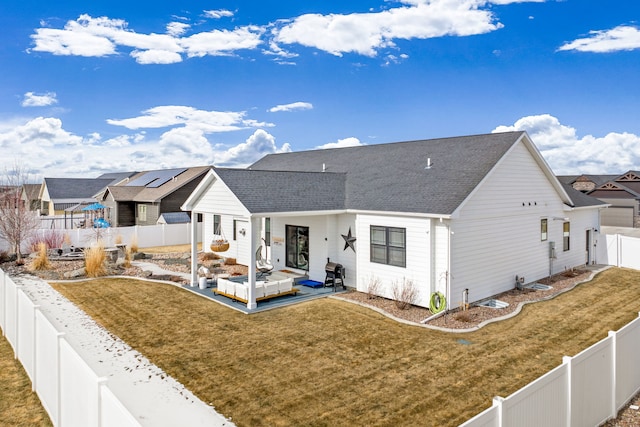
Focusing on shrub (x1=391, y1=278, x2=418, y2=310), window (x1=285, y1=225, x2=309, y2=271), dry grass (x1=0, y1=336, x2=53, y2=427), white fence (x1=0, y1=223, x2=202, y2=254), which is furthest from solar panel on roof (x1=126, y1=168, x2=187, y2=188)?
dry grass (x1=0, y1=336, x2=53, y2=427)

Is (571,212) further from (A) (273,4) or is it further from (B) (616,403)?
(A) (273,4)

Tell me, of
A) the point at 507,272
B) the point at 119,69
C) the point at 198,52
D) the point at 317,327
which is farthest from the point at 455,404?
the point at 119,69

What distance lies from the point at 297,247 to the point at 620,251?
1627 cm

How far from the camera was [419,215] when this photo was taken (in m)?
12.5

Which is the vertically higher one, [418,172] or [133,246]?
[418,172]

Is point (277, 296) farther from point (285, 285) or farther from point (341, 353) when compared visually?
point (341, 353)

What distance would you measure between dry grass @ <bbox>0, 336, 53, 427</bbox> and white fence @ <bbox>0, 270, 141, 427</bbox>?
14 centimetres

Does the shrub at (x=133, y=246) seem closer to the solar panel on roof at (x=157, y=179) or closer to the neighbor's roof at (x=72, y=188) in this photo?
the solar panel on roof at (x=157, y=179)

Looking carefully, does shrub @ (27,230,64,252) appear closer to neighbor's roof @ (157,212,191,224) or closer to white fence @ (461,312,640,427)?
neighbor's roof @ (157,212,191,224)

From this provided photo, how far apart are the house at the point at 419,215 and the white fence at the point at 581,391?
5.40m

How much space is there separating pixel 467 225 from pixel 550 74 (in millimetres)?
13366

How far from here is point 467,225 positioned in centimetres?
1294

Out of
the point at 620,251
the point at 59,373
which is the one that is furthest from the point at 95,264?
the point at 620,251

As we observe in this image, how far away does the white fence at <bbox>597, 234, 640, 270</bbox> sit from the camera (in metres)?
19.5
